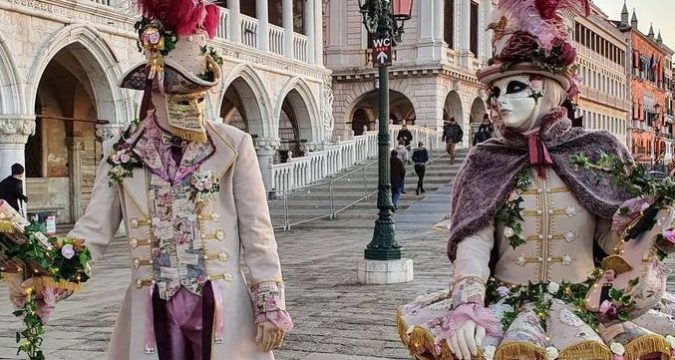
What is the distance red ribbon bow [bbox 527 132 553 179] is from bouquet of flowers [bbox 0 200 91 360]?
1674mm

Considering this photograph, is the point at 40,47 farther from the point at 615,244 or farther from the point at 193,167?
the point at 615,244

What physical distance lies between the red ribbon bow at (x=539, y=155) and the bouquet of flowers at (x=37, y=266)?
1.67 metres

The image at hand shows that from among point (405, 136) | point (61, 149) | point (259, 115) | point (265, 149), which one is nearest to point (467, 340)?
point (61, 149)

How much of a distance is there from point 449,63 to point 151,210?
101 ft

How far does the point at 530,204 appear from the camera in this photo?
3041mm

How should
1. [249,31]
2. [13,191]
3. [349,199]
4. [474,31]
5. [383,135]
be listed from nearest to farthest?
[383,135] → [13,191] → [349,199] → [249,31] → [474,31]

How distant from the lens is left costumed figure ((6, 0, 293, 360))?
319 centimetres

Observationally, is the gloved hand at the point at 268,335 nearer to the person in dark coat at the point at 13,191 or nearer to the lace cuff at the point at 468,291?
the lace cuff at the point at 468,291

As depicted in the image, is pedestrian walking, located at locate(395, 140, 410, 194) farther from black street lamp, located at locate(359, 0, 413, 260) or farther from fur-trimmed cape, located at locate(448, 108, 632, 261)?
fur-trimmed cape, located at locate(448, 108, 632, 261)

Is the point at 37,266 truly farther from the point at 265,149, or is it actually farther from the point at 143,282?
the point at 265,149

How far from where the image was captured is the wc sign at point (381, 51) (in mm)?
9570

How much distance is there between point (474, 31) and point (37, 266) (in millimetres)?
34849

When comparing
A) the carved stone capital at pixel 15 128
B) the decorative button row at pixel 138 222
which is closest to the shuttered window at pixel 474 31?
the carved stone capital at pixel 15 128

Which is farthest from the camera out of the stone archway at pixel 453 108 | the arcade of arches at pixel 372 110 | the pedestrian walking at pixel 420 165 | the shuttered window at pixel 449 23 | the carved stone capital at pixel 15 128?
the arcade of arches at pixel 372 110
